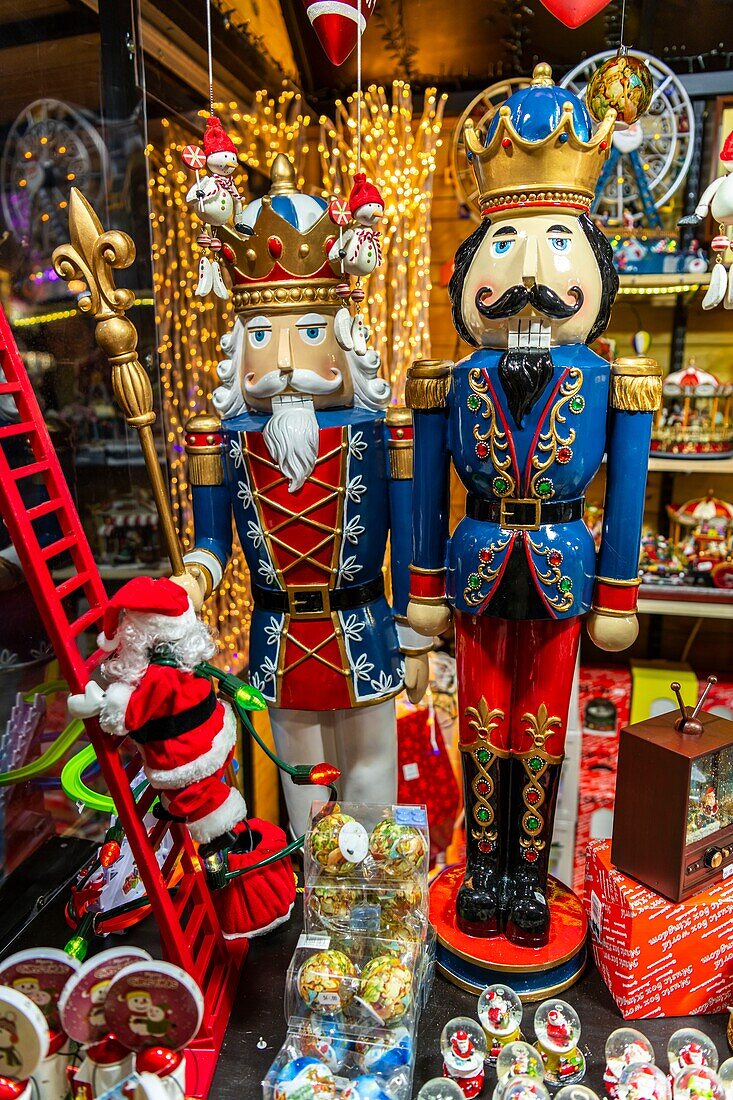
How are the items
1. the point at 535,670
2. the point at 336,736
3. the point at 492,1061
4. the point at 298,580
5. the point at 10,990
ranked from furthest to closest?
the point at 336,736 < the point at 298,580 < the point at 535,670 < the point at 492,1061 < the point at 10,990

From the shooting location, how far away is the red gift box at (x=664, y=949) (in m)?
1.31

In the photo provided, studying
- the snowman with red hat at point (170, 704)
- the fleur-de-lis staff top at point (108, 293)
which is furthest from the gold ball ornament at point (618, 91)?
the snowman with red hat at point (170, 704)

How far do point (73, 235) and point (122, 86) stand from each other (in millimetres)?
1318

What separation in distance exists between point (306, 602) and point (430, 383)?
0.49 m

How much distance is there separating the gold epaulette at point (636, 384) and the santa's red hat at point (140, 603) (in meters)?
0.74

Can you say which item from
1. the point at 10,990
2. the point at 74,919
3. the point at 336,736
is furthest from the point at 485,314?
the point at 74,919

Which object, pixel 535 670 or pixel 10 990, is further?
pixel 535 670

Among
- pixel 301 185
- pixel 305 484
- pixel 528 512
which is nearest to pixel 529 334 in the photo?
pixel 528 512

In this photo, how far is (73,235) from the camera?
102 cm

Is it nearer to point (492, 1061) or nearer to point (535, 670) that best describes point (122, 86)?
point (535, 670)

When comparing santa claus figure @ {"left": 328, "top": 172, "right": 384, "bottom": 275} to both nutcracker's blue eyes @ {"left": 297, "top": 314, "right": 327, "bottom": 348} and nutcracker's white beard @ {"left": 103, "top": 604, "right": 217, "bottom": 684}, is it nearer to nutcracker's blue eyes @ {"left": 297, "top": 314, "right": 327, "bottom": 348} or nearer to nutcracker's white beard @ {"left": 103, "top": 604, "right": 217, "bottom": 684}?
nutcracker's blue eyes @ {"left": 297, "top": 314, "right": 327, "bottom": 348}

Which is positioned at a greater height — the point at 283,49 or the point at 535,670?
the point at 283,49

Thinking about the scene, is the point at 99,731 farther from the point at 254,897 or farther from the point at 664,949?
the point at 664,949

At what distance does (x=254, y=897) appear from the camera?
4.24 feet
